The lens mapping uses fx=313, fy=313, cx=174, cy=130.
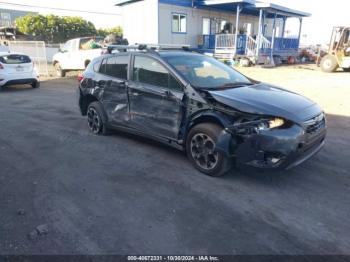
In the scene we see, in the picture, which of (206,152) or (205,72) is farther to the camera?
(205,72)

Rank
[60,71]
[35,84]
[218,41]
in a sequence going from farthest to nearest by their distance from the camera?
[218,41] < [60,71] < [35,84]

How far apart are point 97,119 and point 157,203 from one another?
10.2 feet

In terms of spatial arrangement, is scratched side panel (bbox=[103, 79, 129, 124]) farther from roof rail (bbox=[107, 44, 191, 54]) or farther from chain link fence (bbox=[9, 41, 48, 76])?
chain link fence (bbox=[9, 41, 48, 76])

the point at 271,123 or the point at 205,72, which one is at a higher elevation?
the point at 205,72

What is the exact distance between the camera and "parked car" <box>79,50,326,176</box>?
3.79 metres

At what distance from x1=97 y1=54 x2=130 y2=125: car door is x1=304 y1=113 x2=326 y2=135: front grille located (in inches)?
115

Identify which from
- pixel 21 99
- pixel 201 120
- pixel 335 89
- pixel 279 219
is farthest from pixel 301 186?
pixel 21 99

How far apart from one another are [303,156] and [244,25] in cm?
2350

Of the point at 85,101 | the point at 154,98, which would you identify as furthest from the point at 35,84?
the point at 154,98

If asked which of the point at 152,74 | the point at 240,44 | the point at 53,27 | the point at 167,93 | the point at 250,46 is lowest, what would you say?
the point at 167,93

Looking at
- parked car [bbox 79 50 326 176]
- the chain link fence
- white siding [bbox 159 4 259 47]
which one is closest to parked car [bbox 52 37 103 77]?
the chain link fence

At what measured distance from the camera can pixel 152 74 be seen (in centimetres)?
494

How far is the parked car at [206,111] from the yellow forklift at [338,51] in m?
15.1

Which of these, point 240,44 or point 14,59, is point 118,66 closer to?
point 14,59
